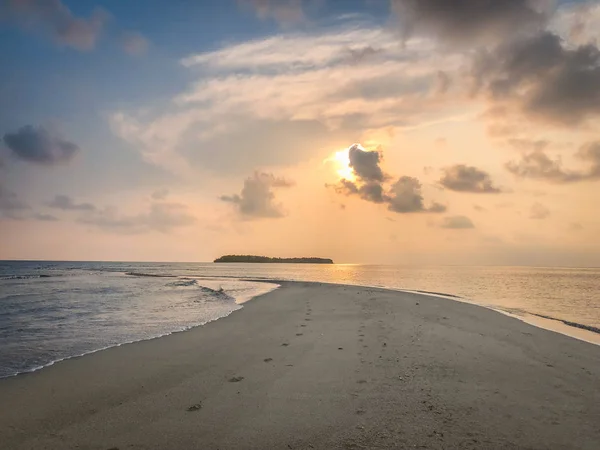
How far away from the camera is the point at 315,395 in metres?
8.66

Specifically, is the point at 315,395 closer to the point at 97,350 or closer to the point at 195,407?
the point at 195,407

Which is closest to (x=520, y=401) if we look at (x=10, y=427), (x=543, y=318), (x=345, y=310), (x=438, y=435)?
(x=438, y=435)

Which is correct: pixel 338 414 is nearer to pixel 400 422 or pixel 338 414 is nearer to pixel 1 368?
pixel 400 422

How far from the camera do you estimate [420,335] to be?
15.7 m

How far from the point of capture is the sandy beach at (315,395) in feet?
21.8

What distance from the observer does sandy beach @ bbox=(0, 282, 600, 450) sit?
21.8ft

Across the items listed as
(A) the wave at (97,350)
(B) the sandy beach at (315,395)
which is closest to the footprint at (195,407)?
(B) the sandy beach at (315,395)

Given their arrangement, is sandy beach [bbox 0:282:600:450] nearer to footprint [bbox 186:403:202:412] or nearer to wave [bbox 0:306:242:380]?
footprint [bbox 186:403:202:412]

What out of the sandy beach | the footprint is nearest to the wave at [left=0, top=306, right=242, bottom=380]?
the sandy beach

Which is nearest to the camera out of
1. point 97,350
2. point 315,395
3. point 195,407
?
point 195,407

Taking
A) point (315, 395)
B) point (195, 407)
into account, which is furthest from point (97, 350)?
point (315, 395)

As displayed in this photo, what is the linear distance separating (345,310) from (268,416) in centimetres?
→ 1665

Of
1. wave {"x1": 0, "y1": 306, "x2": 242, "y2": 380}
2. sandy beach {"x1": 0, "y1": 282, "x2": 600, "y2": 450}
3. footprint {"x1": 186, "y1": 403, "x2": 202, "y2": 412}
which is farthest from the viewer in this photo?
wave {"x1": 0, "y1": 306, "x2": 242, "y2": 380}

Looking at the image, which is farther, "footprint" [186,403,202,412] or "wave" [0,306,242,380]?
"wave" [0,306,242,380]
